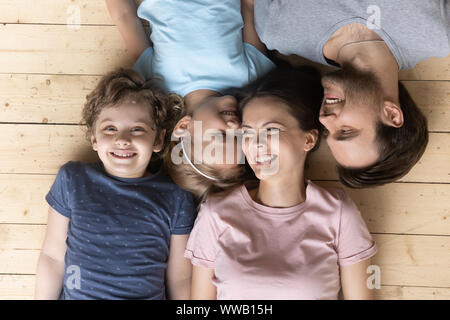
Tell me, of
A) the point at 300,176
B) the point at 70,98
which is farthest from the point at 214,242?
the point at 70,98

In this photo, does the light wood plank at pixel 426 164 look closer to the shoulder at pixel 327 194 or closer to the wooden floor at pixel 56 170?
the wooden floor at pixel 56 170

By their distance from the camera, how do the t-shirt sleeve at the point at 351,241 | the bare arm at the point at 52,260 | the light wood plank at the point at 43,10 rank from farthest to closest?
the light wood plank at the point at 43,10
the bare arm at the point at 52,260
the t-shirt sleeve at the point at 351,241

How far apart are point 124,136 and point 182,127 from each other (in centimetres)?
18

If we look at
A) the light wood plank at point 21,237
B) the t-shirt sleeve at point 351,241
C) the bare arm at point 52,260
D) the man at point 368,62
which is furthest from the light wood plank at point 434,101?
the light wood plank at point 21,237

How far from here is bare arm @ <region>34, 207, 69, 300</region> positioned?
48.3 inches

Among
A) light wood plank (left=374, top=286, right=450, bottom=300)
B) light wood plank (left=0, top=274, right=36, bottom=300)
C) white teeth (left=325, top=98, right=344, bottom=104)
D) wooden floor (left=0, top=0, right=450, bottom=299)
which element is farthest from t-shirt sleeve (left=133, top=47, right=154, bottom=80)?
light wood plank (left=374, top=286, right=450, bottom=300)

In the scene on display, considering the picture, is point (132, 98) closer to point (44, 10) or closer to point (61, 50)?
point (61, 50)

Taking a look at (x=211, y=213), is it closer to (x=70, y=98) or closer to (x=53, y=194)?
(x=53, y=194)

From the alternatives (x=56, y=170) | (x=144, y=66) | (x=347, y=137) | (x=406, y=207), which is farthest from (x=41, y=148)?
(x=406, y=207)

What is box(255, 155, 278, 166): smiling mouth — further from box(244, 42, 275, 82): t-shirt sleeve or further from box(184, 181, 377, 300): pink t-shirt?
box(244, 42, 275, 82): t-shirt sleeve

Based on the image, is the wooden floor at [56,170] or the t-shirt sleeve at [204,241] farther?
the wooden floor at [56,170]

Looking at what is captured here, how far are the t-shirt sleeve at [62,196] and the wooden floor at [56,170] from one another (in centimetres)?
11

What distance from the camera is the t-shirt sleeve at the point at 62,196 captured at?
1216 millimetres
